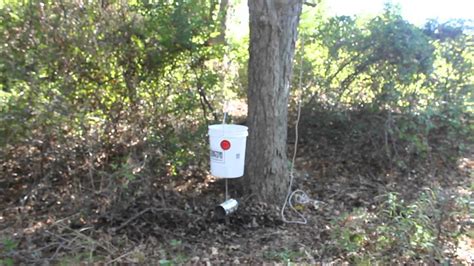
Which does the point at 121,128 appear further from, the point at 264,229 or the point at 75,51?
the point at 264,229

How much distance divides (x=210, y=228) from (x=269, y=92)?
1512 mm

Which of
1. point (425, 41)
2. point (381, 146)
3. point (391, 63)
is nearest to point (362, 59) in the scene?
point (391, 63)

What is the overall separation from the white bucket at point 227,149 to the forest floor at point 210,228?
0.49 m

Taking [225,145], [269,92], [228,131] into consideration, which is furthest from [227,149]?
[269,92]

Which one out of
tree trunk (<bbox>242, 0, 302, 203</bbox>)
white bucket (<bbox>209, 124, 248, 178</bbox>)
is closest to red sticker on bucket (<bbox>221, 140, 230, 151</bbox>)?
white bucket (<bbox>209, 124, 248, 178</bbox>)

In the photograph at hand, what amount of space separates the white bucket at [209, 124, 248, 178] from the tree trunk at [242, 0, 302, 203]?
0.35m

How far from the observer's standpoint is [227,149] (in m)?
4.65

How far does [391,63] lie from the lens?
238 inches

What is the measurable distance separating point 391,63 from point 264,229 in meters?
2.80

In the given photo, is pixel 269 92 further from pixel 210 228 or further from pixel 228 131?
pixel 210 228

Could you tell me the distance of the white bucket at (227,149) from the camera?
4.64m

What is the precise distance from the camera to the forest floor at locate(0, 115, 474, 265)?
3965 mm

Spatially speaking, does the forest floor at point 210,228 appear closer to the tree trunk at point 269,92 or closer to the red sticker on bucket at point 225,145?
the tree trunk at point 269,92

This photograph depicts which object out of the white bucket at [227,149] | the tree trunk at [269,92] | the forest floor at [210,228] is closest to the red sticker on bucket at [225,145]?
the white bucket at [227,149]
